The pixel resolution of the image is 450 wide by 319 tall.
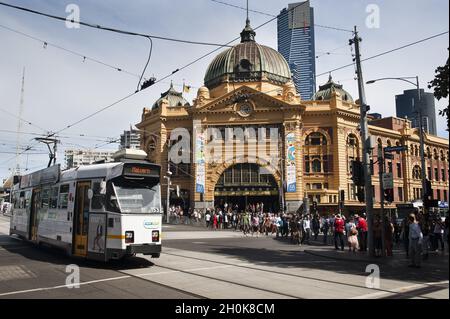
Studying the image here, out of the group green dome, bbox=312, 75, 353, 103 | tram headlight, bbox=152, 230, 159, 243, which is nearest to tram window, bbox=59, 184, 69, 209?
tram headlight, bbox=152, 230, 159, 243

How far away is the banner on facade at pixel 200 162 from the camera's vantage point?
49.1 meters

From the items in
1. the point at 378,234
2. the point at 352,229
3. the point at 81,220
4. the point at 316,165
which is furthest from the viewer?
the point at 316,165

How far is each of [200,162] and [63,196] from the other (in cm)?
3508

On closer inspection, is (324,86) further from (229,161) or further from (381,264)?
(381,264)

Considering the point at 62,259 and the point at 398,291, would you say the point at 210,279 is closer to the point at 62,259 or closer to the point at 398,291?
the point at 398,291

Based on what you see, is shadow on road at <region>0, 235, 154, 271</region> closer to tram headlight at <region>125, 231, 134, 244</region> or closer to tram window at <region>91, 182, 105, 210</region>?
tram headlight at <region>125, 231, 134, 244</region>

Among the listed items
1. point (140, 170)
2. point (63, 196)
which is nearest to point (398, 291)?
point (140, 170)

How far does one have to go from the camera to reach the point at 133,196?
495 inches

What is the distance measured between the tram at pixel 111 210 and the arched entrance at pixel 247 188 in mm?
34586

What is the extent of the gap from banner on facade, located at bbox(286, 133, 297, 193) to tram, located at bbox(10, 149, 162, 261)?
114 ft

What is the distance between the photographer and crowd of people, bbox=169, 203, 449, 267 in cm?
1547

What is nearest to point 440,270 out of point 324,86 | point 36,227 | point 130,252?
point 130,252

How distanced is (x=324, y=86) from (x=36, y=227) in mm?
50920
